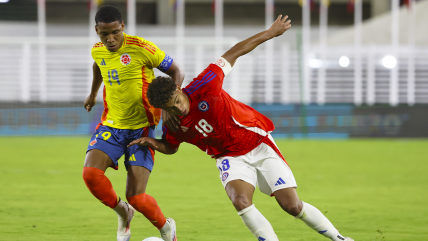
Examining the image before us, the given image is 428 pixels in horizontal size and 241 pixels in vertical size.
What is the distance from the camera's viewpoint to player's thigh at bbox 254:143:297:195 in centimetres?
438

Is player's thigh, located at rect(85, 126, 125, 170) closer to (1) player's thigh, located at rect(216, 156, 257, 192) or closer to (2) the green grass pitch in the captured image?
(2) the green grass pitch

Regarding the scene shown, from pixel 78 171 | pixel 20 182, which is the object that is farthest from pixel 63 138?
pixel 20 182

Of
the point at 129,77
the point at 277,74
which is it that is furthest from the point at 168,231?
the point at 277,74

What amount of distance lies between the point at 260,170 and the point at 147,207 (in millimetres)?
1033

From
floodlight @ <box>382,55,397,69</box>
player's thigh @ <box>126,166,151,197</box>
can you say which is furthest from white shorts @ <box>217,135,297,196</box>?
floodlight @ <box>382,55,397,69</box>

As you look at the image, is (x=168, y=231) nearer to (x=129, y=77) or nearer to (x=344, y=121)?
(x=129, y=77)

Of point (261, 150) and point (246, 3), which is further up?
point (246, 3)

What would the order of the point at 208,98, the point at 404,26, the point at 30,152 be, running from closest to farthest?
the point at 208,98, the point at 30,152, the point at 404,26

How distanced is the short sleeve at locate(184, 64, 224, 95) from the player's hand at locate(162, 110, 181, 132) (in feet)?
0.76

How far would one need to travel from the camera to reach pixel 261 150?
455 cm

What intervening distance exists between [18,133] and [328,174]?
35.8 ft

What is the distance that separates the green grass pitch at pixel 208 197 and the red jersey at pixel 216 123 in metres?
1.12

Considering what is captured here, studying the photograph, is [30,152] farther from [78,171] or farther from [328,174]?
[328,174]

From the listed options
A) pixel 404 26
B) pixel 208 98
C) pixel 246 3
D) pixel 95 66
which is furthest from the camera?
pixel 246 3
